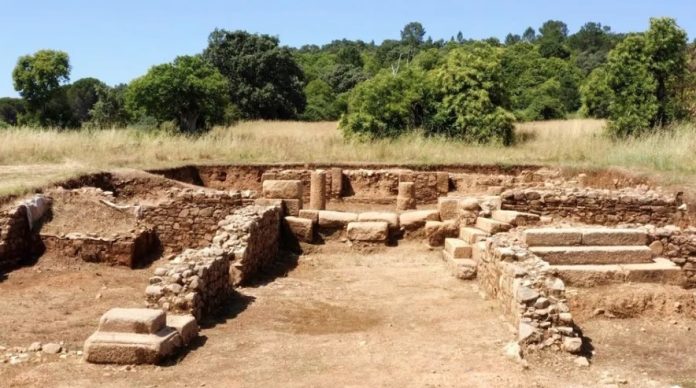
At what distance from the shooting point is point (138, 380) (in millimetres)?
6770

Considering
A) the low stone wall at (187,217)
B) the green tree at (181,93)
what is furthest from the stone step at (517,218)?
the green tree at (181,93)

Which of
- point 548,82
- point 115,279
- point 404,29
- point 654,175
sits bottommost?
point 115,279

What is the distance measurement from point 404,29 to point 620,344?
110734mm

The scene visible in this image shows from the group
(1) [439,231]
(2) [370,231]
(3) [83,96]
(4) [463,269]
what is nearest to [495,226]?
(4) [463,269]

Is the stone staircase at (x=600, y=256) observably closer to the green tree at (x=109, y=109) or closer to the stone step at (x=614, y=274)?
the stone step at (x=614, y=274)

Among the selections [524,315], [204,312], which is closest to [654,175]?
[524,315]

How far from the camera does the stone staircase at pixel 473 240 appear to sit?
11.4m

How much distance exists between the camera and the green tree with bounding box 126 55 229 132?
26312 millimetres

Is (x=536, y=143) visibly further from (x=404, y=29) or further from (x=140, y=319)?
(x=404, y=29)

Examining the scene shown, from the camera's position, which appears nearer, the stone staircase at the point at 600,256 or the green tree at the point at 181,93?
the stone staircase at the point at 600,256

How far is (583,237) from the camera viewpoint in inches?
403

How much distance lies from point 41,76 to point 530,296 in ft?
94.9

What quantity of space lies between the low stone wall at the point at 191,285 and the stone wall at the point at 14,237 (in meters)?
3.77

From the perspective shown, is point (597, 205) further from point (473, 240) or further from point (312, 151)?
point (312, 151)
